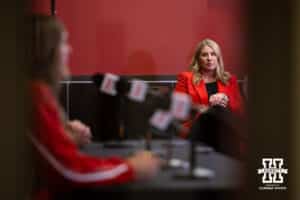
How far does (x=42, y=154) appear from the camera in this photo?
2.55 m

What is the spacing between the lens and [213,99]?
105 inches

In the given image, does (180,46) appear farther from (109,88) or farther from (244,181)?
(244,181)

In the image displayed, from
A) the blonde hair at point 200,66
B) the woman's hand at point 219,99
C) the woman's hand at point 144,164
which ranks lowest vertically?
the woman's hand at point 144,164

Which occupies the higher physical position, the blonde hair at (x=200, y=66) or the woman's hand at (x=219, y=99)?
the blonde hair at (x=200, y=66)

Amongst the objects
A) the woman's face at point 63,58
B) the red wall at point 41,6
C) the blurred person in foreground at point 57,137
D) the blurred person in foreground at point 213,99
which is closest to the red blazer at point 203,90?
the blurred person in foreground at point 213,99

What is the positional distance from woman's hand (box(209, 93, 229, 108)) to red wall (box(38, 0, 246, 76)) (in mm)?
106

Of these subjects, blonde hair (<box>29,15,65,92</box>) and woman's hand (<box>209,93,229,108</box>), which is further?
woman's hand (<box>209,93,229,108</box>)

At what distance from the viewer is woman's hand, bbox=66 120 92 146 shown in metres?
2.56

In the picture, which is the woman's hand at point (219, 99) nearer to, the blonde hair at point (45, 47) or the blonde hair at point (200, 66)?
the blonde hair at point (200, 66)

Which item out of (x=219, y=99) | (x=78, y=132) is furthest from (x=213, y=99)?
(x=78, y=132)

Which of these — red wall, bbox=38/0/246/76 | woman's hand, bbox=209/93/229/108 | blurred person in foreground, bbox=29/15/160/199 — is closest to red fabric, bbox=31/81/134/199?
blurred person in foreground, bbox=29/15/160/199

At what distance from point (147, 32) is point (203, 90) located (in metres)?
0.30

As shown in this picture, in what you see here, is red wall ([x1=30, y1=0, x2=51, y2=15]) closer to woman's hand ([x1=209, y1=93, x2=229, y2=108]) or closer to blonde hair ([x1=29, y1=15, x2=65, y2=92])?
blonde hair ([x1=29, y1=15, x2=65, y2=92])

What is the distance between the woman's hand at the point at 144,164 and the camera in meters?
2.58
